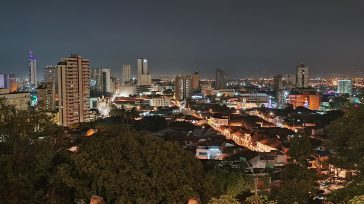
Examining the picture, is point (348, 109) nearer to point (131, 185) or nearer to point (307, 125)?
point (131, 185)

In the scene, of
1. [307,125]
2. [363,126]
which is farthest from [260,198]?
[307,125]

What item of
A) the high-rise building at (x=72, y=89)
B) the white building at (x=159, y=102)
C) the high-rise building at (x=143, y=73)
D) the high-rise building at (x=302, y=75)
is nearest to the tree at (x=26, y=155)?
the high-rise building at (x=72, y=89)

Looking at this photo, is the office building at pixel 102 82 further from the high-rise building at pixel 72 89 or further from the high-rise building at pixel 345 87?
the high-rise building at pixel 345 87

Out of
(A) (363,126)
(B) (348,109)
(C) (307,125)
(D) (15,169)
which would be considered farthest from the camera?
(C) (307,125)

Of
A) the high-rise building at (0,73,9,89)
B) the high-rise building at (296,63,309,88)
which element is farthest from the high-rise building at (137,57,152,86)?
the high-rise building at (0,73,9,89)

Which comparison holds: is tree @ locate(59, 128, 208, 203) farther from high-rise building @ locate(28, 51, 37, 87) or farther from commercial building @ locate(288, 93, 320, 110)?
high-rise building @ locate(28, 51, 37, 87)

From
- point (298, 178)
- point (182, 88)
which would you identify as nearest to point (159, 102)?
point (182, 88)

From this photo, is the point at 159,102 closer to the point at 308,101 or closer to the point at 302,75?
the point at 308,101
